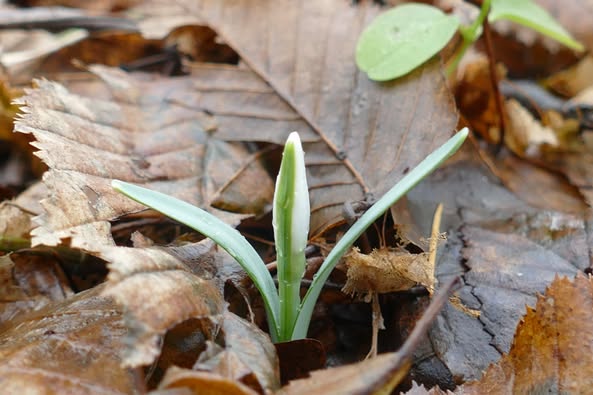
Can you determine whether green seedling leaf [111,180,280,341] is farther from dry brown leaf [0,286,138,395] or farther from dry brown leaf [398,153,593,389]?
dry brown leaf [398,153,593,389]

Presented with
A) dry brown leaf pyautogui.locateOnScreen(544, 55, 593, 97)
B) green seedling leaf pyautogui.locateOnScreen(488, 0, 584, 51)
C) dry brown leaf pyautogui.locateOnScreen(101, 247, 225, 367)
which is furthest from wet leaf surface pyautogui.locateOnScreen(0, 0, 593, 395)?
green seedling leaf pyautogui.locateOnScreen(488, 0, 584, 51)

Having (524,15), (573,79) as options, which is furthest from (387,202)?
(573,79)

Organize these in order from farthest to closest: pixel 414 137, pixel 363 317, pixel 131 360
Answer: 1. pixel 414 137
2. pixel 363 317
3. pixel 131 360

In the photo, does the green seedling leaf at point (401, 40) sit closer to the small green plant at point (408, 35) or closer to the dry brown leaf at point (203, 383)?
the small green plant at point (408, 35)

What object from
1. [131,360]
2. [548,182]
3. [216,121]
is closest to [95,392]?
[131,360]

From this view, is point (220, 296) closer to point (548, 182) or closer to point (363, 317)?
point (363, 317)

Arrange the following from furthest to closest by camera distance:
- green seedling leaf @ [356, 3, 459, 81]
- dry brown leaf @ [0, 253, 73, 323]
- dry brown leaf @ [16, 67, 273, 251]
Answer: green seedling leaf @ [356, 3, 459, 81] < dry brown leaf @ [0, 253, 73, 323] < dry brown leaf @ [16, 67, 273, 251]
